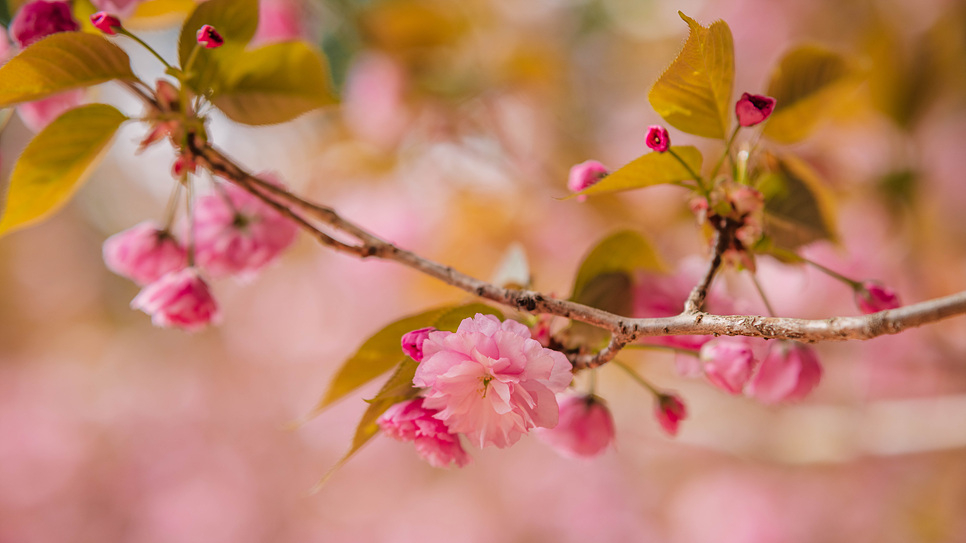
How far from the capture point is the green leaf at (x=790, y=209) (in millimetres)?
521

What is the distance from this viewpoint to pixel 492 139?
5.15 ft

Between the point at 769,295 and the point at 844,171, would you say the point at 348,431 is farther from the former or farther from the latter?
the point at 844,171

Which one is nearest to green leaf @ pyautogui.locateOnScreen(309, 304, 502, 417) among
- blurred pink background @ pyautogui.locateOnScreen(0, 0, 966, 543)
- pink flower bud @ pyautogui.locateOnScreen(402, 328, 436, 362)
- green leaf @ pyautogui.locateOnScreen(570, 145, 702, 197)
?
pink flower bud @ pyautogui.locateOnScreen(402, 328, 436, 362)

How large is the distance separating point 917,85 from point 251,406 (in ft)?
10.6

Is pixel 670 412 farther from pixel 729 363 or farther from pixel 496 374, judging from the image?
Result: pixel 496 374

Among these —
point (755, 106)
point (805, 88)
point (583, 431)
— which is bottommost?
point (583, 431)

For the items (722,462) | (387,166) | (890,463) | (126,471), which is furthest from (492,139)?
(126,471)

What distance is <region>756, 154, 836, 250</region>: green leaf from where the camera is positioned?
52 cm

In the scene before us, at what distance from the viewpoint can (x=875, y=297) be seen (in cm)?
46

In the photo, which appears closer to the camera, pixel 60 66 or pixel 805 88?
pixel 60 66

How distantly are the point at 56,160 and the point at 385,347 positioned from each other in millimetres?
334

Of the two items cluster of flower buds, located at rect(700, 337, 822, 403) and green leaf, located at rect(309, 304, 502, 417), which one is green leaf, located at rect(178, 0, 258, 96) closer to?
green leaf, located at rect(309, 304, 502, 417)

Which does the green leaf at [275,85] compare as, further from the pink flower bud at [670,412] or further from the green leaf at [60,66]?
the pink flower bud at [670,412]

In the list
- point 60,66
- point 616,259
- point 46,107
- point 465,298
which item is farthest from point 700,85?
point 46,107
